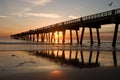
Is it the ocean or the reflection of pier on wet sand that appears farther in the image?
the reflection of pier on wet sand

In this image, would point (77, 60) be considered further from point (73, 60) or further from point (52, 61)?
point (52, 61)

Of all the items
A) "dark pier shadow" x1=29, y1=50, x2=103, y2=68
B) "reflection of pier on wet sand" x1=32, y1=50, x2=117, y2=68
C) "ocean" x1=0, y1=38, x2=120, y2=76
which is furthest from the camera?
"reflection of pier on wet sand" x1=32, y1=50, x2=117, y2=68

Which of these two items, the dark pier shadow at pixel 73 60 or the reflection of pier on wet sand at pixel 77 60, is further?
the reflection of pier on wet sand at pixel 77 60

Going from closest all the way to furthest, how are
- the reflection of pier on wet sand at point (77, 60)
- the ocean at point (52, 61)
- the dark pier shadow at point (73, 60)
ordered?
the ocean at point (52, 61)
the dark pier shadow at point (73, 60)
the reflection of pier on wet sand at point (77, 60)

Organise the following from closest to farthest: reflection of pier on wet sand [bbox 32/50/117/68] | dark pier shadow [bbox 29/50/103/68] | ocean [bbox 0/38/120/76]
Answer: ocean [bbox 0/38/120/76], dark pier shadow [bbox 29/50/103/68], reflection of pier on wet sand [bbox 32/50/117/68]

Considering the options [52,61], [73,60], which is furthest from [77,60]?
[52,61]

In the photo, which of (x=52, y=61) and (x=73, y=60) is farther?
(x=73, y=60)

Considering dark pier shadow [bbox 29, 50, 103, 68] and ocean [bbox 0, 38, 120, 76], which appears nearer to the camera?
ocean [bbox 0, 38, 120, 76]

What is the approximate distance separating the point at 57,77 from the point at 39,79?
0.71 m

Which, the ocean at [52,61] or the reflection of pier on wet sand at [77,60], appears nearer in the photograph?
the ocean at [52,61]

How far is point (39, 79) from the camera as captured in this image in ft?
Answer: 23.7

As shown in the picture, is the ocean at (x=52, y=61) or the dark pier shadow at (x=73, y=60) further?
the dark pier shadow at (x=73, y=60)

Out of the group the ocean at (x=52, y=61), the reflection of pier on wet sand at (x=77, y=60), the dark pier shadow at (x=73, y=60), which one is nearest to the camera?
the ocean at (x=52, y=61)

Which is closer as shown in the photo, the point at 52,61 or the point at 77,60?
the point at 52,61
